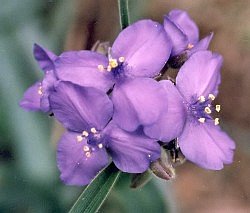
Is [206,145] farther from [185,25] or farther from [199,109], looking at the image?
[185,25]

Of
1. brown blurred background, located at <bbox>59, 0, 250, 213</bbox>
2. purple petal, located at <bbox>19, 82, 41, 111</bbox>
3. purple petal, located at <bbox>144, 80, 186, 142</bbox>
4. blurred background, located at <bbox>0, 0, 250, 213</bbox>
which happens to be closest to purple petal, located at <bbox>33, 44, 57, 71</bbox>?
purple petal, located at <bbox>19, 82, 41, 111</bbox>

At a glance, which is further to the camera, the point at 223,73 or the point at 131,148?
the point at 223,73

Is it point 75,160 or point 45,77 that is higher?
point 45,77

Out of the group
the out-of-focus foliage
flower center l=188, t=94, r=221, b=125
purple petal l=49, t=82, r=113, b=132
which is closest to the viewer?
Answer: purple petal l=49, t=82, r=113, b=132

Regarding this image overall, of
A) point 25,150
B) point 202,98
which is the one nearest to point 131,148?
point 202,98

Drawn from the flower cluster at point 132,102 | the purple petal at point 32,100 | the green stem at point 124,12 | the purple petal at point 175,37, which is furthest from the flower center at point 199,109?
the purple petal at point 32,100

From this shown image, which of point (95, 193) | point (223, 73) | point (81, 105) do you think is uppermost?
point (81, 105)

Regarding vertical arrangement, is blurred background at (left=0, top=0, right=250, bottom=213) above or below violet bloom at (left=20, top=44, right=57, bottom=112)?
below

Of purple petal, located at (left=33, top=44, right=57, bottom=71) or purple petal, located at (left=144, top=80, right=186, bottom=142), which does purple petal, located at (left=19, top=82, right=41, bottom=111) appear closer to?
purple petal, located at (left=33, top=44, right=57, bottom=71)
